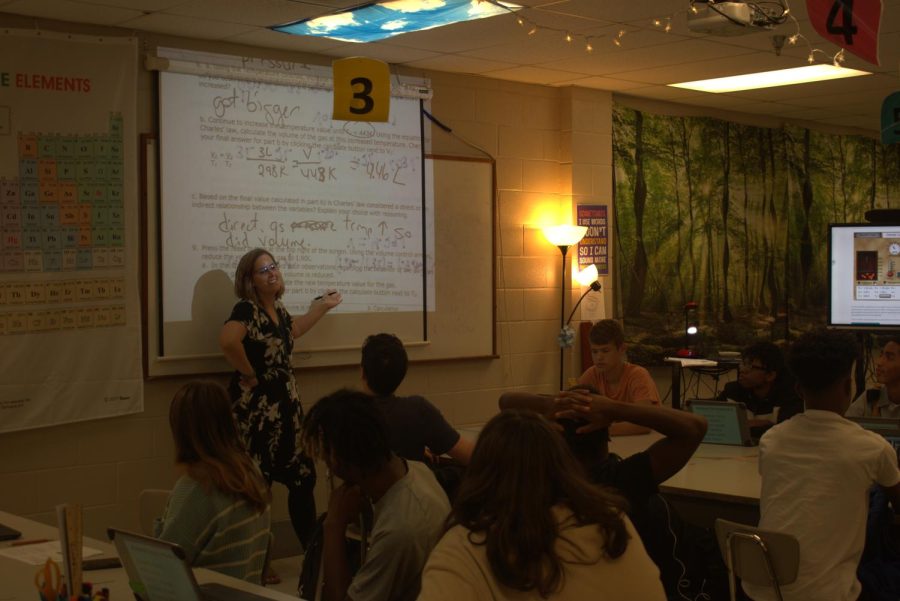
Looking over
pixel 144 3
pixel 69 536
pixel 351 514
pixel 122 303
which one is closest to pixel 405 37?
pixel 144 3

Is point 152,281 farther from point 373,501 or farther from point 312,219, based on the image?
point 373,501

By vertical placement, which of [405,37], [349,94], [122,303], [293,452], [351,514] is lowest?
[293,452]

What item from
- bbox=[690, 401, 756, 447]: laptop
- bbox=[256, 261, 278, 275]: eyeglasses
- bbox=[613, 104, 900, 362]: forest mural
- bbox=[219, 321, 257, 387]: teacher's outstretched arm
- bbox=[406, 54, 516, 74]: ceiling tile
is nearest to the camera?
bbox=[690, 401, 756, 447]: laptop

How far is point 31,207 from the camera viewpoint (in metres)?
5.13

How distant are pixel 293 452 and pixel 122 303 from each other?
1091 millimetres

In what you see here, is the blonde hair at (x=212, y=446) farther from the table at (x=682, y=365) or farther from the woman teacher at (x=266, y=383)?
the table at (x=682, y=365)

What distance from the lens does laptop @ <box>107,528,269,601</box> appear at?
7.41 ft

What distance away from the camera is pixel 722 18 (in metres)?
3.97

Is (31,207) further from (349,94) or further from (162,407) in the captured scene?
(349,94)

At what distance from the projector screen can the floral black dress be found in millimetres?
311

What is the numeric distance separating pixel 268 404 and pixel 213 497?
2.61 m

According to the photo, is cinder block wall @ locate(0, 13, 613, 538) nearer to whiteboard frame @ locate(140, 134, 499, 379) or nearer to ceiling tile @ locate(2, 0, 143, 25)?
whiteboard frame @ locate(140, 134, 499, 379)

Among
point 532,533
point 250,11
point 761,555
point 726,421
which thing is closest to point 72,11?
point 250,11

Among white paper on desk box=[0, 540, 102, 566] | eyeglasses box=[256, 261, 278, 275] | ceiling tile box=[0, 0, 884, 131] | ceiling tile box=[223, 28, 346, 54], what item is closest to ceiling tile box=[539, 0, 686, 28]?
ceiling tile box=[0, 0, 884, 131]
